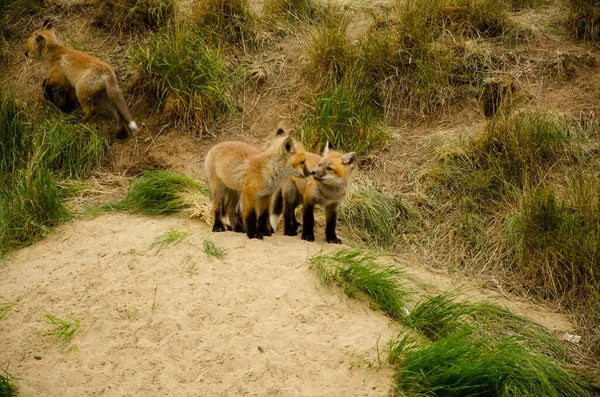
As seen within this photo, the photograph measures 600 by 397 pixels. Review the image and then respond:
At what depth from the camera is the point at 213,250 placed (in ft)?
21.2

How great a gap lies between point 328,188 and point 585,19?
5.63m

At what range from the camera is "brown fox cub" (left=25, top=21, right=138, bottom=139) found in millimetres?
9367

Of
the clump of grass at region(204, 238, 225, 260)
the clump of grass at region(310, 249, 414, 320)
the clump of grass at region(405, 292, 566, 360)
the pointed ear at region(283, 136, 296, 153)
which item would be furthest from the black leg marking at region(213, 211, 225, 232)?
the clump of grass at region(405, 292, 566, 360)

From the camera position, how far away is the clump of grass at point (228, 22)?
10.3 m

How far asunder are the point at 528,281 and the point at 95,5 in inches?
317

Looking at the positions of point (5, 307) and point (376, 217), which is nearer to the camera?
point (5, 307)

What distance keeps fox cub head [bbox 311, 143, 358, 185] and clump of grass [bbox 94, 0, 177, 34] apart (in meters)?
4.50

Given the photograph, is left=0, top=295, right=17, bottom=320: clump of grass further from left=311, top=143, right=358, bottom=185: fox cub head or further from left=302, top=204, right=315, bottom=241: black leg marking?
left=311, top=143, right=358, bottom=185: fox cub head

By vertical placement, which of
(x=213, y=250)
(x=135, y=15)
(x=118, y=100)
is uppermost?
(x=135, y=15)

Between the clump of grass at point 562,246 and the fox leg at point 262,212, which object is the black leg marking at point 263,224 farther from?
the clump of grass at point 562,246

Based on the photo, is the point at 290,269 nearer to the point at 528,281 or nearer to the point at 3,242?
the point at 528,281

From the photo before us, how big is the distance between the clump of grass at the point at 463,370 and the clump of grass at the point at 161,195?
3.52 m

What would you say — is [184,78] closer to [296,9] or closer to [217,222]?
[296,9]

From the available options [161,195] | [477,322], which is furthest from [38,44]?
[477,322]
